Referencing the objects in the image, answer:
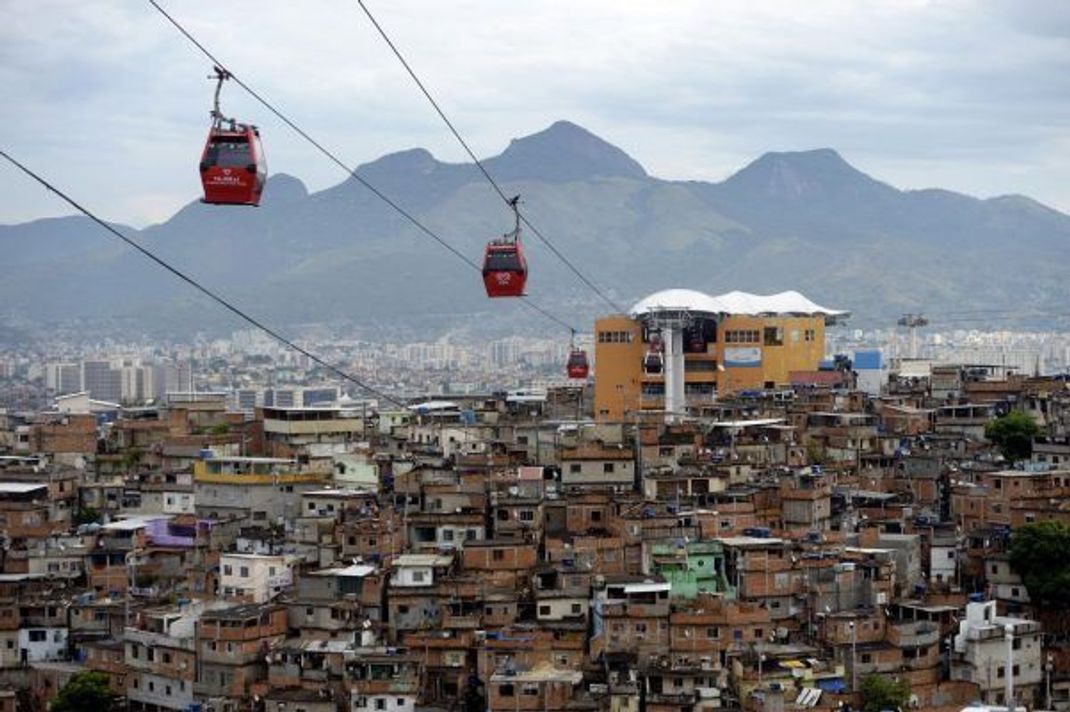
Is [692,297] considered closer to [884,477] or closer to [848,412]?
[848,412]

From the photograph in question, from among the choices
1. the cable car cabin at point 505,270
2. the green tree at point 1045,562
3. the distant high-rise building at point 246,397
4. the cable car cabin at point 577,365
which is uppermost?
the cable car cabin at point 505,270

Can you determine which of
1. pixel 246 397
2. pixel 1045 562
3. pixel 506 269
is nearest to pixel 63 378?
pixel 246 397

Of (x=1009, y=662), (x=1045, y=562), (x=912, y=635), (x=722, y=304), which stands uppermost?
(x=722, y=304)

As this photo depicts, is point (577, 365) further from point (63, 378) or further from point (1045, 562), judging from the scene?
point (63, 378)

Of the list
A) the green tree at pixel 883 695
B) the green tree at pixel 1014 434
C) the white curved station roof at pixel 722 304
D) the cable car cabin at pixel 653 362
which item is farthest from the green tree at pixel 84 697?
the white curved station roof at pixel 722 304

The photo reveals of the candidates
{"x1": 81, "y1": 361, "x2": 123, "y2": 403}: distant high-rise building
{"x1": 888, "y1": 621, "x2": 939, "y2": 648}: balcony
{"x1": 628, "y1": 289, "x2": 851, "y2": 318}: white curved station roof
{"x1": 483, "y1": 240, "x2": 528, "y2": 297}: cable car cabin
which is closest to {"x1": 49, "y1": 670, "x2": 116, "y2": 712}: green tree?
{"x1": 483, "y1": 240, "x2": 528, "y2": 297}: cable car cabin

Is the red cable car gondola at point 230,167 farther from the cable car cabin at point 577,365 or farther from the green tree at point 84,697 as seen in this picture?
the cable car cabin at point 577,365
